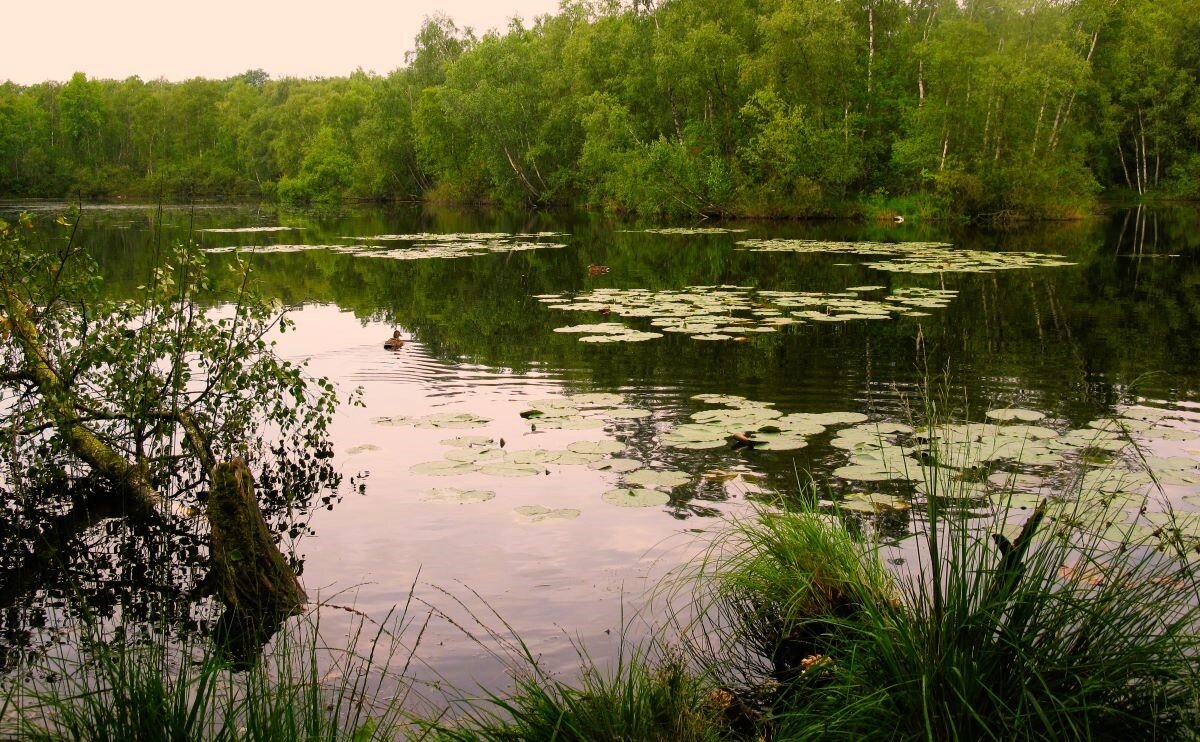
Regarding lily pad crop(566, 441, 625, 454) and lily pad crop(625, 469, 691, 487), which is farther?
lily pad crop(566, 441, 625, 454)

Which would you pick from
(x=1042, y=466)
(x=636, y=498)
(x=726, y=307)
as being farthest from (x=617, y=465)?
(x=726, y=307)

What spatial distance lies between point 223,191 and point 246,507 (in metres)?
86.4

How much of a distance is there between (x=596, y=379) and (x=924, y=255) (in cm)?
1546

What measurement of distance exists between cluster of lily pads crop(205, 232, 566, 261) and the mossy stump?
20.1 m

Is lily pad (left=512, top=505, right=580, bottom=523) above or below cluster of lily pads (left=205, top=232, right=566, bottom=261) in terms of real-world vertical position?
below

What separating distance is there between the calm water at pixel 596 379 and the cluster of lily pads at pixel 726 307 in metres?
0.40

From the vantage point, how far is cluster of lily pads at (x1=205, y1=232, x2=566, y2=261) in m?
25.8

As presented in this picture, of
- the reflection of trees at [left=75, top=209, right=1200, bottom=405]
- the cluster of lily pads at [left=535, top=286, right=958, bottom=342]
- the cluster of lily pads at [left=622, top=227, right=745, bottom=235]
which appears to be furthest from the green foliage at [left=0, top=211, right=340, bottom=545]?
the cluster of lily pads at [left=622, top=227, right=745, bottom=235]

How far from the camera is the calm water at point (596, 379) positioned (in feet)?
17.6

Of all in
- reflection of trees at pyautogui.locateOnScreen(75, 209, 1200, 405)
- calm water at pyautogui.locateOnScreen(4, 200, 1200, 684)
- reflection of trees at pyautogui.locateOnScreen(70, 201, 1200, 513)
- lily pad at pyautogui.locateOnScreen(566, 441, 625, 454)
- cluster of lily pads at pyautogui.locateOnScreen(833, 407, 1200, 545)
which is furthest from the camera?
reflection of trees at pyautogui.locateOnScreen(75, 209, 1200, 405)

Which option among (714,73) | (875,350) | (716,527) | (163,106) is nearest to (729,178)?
(714,73)

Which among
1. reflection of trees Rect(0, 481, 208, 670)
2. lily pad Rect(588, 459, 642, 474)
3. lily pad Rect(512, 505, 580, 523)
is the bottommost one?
reflection of trees Rect(0, 481, 208, 670)

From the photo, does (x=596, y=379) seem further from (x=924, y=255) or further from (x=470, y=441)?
(x=924, y=255)

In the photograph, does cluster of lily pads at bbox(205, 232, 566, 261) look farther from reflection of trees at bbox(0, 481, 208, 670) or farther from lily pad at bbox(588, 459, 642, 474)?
lily pad at bbox(588, 459, 642, 474)
